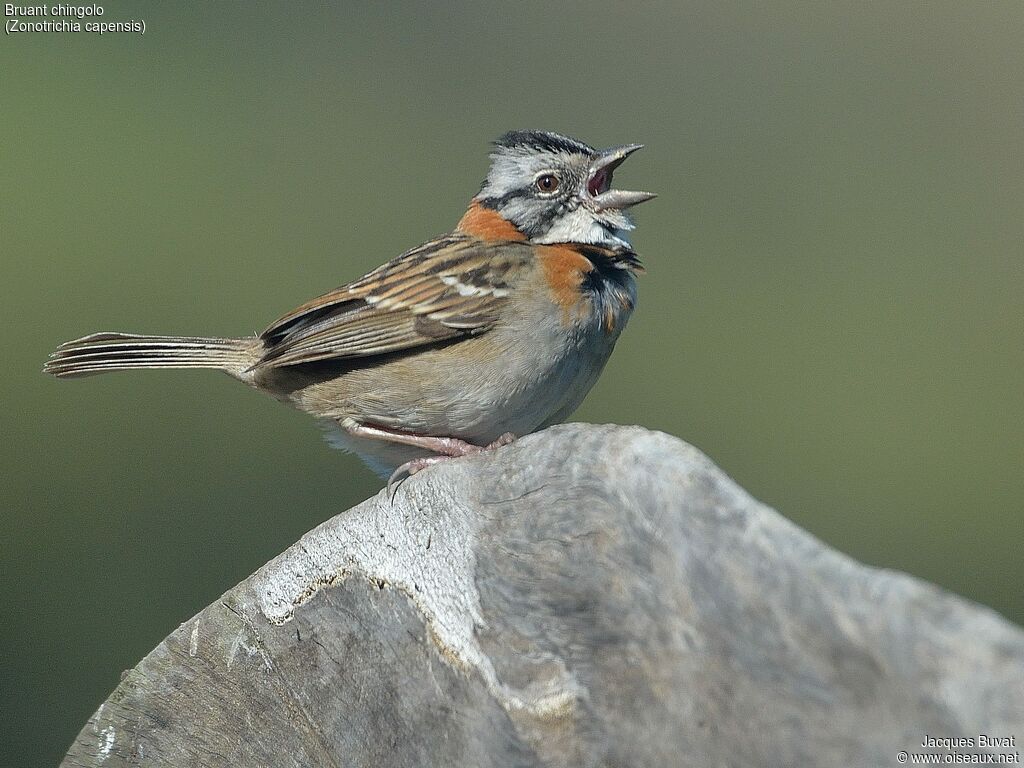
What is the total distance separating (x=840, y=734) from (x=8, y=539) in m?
6.03

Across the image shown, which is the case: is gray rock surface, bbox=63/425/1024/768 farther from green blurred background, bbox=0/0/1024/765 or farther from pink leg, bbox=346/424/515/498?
green blurred background, bbox=0/0/1024/765

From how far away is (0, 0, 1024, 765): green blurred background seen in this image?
655 cm

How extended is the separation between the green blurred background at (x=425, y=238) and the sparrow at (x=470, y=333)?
86.3 inches

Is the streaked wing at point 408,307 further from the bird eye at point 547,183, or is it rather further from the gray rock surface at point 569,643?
the gray rock surface at point 569,643

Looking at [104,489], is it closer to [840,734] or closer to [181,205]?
[181,205]

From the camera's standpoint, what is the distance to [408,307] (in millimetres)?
3572

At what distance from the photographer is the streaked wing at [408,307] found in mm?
3443

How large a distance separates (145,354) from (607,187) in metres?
1.40

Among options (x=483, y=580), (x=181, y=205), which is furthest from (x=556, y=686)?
(x=181, y=205)

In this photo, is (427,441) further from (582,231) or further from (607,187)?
(607,187)

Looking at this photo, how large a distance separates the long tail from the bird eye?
3.00 ft

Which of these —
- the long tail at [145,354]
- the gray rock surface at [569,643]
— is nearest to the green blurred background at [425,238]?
the long tail at [145,354]

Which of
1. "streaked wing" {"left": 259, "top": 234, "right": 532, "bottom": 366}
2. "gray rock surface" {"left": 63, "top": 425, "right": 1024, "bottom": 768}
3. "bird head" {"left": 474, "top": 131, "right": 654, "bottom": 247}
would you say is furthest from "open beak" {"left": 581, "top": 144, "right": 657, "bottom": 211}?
"gray rock surface" {"left": 63, "top": 425, "right": 1024, "bottom": 768}

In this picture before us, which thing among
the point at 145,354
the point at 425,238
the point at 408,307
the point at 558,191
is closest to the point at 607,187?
the point at 558,191
